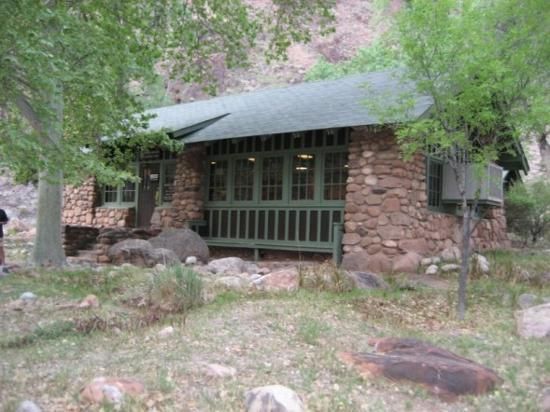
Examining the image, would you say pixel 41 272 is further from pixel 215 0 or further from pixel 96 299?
pixel 215 0

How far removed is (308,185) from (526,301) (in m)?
5.98

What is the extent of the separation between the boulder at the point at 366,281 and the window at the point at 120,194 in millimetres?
9785

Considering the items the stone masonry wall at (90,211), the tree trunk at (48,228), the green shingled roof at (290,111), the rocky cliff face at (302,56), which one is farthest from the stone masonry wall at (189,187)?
the rocky cliff face at (302,56)

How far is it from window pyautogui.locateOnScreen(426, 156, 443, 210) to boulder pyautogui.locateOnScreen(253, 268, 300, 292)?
4884mm

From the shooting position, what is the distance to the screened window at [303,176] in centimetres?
1240

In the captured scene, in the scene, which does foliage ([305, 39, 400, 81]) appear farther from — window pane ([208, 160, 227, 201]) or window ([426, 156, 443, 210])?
window ([426, 156, 443, 210])

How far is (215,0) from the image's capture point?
1166cm

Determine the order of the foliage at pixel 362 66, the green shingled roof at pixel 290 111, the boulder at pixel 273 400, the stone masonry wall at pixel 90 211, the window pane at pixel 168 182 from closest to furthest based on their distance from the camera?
the boulder at pixel 273 400 < the green shingled roof at pixel 290 111 < the window pane at pixel 168 182 < the stone masonry wall at pixel 90 211 < the foliage at pixel 362 66

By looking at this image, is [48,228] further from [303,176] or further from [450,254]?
[450,254]

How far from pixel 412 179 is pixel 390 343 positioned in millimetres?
6247

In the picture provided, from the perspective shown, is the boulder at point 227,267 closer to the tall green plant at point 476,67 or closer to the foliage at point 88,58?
the foliage at point 88,58

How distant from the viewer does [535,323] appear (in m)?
5.85

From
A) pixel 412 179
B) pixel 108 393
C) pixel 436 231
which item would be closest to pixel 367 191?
pixel 412 179

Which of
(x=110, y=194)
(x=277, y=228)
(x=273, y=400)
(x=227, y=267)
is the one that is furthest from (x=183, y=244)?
(x=273, y=400)
